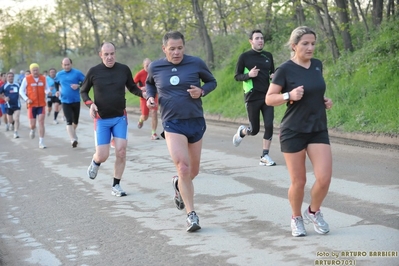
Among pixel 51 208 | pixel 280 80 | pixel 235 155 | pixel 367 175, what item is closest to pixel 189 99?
pixel 280 80

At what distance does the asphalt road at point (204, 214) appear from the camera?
6457mm

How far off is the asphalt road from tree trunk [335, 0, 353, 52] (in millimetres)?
5991

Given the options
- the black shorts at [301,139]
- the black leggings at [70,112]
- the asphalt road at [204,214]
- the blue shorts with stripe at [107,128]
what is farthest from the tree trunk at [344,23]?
the black shorts at [301,139]

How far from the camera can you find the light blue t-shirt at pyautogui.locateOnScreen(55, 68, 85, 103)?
16.4 m

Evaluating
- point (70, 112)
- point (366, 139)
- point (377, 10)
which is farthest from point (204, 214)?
point (377, 10)

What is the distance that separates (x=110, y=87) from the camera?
1034 cm

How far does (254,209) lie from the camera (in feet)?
27.3

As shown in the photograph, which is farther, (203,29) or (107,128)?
(203,29)

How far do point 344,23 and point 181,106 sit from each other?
12488 millimetres

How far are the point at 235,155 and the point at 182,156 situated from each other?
587 cm

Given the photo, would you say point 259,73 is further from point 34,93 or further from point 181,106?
point 34,93

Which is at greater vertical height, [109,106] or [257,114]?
[109,106]

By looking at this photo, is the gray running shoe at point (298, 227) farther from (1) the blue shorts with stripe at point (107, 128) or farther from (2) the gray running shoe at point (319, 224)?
(1) the blue shorts with stripe at point (107, 128)

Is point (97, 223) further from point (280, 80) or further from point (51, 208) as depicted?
point (280, 80)
